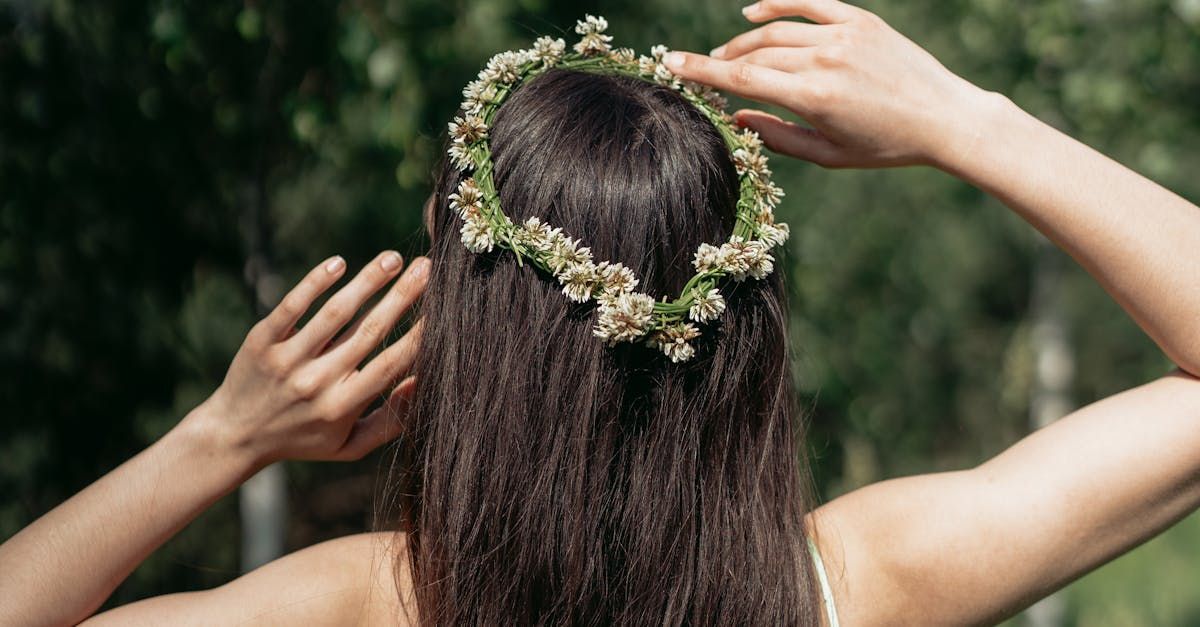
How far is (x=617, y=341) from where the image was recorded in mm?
1197

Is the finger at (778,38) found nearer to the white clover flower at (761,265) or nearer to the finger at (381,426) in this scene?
the white clover flower at (761,265)

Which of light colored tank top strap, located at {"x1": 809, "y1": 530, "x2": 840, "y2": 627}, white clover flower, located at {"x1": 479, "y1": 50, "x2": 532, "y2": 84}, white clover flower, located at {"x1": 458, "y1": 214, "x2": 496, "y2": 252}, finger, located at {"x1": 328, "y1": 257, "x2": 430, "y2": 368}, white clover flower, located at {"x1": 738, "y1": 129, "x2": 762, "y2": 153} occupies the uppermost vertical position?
white clover flower, located at {"x1": 479, "y1": 50, "x2": 532, "y2": 84}

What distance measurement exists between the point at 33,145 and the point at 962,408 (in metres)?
9.91

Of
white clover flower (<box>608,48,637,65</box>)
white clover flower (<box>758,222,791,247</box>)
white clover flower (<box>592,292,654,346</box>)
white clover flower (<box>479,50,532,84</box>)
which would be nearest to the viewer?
white clover flower (<box>592,292,654,346</box>)

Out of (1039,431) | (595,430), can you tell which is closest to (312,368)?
(595,430)

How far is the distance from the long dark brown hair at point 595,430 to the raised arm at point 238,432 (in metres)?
0.11

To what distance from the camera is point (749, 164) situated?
1.34m

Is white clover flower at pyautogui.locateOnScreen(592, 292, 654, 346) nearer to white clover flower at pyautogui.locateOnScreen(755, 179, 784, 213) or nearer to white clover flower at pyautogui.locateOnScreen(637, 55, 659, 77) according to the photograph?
white clover flower at pyautogui.locateOnScreen(755, 179, 784, 213)

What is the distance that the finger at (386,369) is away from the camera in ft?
4.42

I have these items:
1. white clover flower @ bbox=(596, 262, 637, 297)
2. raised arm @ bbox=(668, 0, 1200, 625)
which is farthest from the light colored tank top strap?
white clover flower @ bbox=(596, 262, 637, 297)

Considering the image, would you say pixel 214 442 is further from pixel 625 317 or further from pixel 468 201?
pixel 625 317

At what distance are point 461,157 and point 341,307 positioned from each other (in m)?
0.26

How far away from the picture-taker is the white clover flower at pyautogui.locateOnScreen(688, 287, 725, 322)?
1.21m

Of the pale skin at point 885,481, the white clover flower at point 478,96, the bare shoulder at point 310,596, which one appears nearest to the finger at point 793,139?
the pale skin at point 885,481
